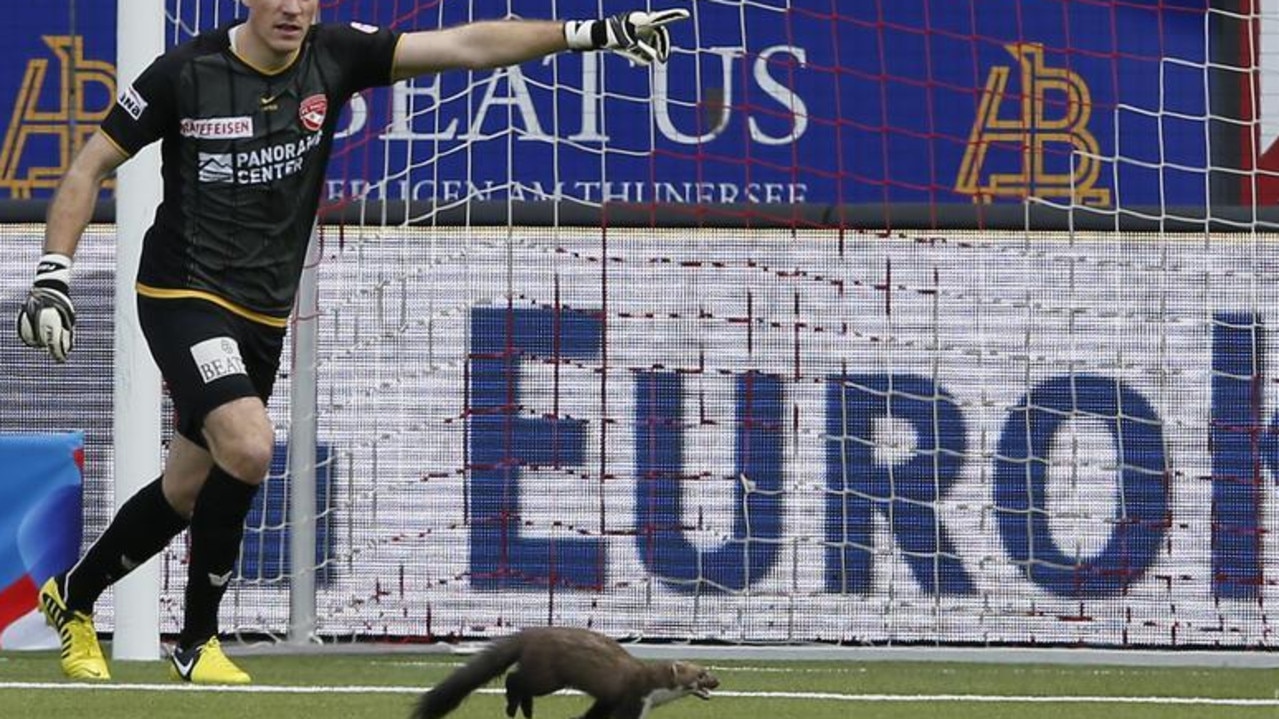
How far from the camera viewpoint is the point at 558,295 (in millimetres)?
8891

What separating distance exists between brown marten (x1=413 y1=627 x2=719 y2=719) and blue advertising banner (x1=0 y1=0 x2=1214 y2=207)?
5.80 meters

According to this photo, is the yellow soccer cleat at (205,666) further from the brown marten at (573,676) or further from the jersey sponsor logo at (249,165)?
the brown marten at (573,676)

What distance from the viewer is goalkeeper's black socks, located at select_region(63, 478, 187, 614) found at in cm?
676

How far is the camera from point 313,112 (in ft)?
21.5

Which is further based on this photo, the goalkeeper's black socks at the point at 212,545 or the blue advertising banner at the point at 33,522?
the blue advertising banner at the point at 33,522

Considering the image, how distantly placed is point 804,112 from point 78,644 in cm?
588

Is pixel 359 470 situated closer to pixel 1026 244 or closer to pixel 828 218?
pixel 828 218

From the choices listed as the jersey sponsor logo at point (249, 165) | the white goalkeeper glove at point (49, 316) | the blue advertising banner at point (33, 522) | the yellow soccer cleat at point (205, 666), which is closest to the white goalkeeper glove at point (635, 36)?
the jersey sponsor logo at point (249, 165)

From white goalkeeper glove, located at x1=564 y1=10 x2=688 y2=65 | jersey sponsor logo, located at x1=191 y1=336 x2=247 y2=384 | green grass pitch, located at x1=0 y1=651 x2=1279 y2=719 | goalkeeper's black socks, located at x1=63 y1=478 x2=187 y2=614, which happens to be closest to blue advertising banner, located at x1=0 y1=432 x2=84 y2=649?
green grass pitch, located at x1=0 y1=651 x2=1279 y2=719

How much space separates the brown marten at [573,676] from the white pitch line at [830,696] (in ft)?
3.95

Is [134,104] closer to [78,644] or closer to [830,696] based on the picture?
[78,644]

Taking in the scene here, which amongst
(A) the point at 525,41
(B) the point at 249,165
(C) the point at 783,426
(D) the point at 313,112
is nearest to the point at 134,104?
(B) the point at 249,165

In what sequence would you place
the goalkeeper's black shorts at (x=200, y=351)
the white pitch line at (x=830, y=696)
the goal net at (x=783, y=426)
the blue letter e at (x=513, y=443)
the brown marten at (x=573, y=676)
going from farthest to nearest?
the blue letter e at (x=513, y=443) → the goal net at (x=783, y=426) → the white pitch line at (x=830, y=696) → the goalkeeper's black shorts at (x=200, y=351) → the brown marten at (x=573, y=676)

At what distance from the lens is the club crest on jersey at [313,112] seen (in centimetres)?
652
